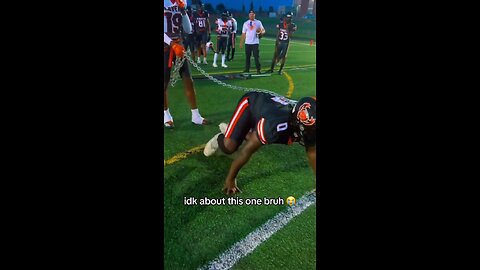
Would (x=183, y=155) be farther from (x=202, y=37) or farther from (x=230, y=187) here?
(x=202, y=37)

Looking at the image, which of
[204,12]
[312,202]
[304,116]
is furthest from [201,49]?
[312,202]

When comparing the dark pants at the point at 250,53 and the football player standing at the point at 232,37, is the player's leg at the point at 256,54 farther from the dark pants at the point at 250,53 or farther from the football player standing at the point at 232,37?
the football player standing at the point at 232,37

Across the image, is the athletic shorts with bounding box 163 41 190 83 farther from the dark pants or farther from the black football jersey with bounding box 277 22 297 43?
the black football jersey with bounding box 277 22 297 43

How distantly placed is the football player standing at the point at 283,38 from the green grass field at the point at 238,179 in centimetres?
4

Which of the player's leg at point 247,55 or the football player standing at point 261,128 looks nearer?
the football player standing at point 261,128

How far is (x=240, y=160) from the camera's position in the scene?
211cm

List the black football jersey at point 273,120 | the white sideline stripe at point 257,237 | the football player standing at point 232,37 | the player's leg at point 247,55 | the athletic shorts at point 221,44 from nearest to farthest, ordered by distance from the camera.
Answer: the white sideline stripe at point 257,237
the black football jersey at point 273,120
the football player standing at point 232,37
the player's leg at point 247,55
the athletic shorts at point 221,44

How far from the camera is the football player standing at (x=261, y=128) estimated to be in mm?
1951

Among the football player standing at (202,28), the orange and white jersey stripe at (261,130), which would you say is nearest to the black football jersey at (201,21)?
the football player standing at (202,28)

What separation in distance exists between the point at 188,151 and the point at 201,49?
0.68 m

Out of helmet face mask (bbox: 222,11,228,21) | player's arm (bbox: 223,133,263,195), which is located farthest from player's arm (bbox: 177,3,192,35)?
player's arm (bbox: 223,133,263,195)

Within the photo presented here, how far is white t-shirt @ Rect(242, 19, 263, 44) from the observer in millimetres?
2189

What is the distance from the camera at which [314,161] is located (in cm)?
212
